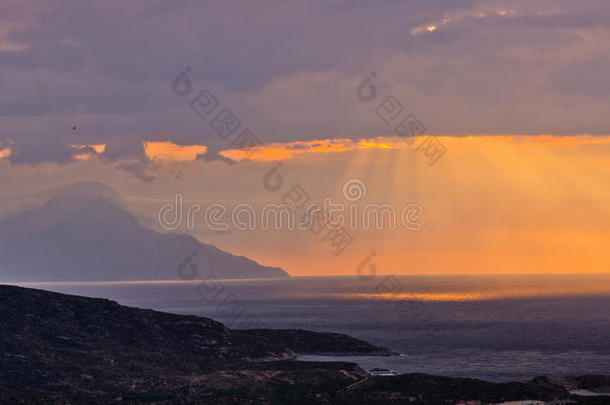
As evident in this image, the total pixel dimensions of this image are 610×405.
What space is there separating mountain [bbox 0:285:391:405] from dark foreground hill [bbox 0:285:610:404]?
7.6 inches

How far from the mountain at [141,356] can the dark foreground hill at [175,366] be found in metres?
0.19

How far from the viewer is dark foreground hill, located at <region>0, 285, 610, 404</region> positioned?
4528 inches

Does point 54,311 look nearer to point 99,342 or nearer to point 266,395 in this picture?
point 99,342

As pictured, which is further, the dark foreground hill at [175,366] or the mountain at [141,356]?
the mountain at [141,356]

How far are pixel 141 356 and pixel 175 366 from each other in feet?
22.6

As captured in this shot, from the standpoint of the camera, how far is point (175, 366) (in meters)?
147

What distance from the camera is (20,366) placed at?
132 meters

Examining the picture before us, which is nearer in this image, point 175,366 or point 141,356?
point 175,366

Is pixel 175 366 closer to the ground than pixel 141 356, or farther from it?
closer to the ground

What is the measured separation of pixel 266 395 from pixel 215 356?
45.2 metres

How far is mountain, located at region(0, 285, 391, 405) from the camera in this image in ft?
395

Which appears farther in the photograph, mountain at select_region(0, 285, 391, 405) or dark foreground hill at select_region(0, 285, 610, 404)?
mountain at select_region(0, 285, 391, 405)

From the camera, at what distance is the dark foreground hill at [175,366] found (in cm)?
11500

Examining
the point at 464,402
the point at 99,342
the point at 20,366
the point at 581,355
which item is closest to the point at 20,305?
the point at 99,342
